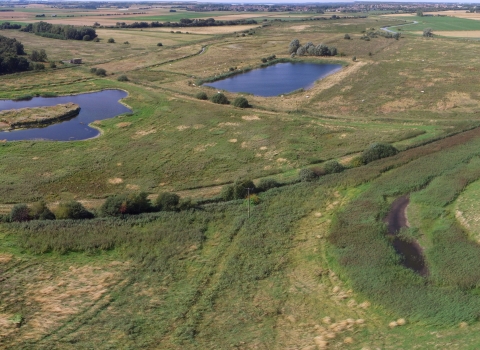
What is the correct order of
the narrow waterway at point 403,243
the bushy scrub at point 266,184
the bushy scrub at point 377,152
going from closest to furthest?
the narrow waterway at point 403,243 < the bushy scrub at point 266,184 < the bushy scrub at point 377,152

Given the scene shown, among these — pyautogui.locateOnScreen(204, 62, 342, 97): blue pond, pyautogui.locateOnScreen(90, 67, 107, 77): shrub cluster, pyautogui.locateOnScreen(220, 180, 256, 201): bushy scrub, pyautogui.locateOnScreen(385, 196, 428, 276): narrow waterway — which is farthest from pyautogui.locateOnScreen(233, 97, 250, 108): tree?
pyautogui.locateOnScreen(90, 67, 107, 77): shrub cluster

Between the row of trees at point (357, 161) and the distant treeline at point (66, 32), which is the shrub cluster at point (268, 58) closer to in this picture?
the row of trees at point (357, 161)

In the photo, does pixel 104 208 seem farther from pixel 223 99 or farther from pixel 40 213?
pixel 223 99

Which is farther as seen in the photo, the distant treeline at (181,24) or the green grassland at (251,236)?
the distant treeline at (181,24)

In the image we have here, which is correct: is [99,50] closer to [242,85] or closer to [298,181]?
[242,85]

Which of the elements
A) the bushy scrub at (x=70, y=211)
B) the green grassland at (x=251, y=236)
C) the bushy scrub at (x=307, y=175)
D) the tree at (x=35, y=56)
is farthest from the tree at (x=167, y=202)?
the tree at (x=35, y=56)

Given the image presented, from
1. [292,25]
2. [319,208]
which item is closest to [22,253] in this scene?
[319,208]

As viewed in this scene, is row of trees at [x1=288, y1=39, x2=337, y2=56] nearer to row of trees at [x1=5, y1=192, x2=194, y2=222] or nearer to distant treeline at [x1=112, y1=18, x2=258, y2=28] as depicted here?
distant treeline at [x1=112, y1=18, x2=258, y2=28]
